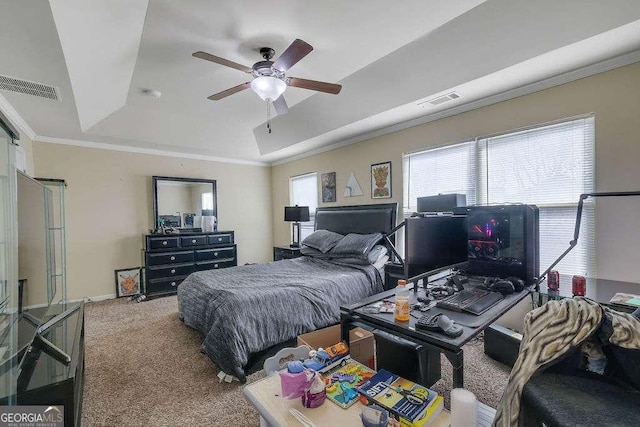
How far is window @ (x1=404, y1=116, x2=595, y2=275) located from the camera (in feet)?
8.19

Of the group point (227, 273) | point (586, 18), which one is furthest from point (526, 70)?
point (227, 273)

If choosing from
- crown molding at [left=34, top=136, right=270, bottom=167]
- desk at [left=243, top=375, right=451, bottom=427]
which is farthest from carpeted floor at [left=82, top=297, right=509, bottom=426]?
crown molding at [left=34, top=136, right=270, bottom=167]

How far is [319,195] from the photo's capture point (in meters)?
5.21

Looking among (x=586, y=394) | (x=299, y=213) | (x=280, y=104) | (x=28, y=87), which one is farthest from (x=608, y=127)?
(x=28, y=87)

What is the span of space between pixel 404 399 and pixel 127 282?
16.1 ft

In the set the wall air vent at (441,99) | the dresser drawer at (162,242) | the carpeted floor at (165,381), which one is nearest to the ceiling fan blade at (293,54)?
the wall air vent at (441,99)

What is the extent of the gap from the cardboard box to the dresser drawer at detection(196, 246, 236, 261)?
3349 millimetres

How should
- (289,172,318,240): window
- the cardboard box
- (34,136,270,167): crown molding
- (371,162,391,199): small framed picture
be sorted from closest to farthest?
the cardboard box
(371,162,391,199): small framed picture
(34,136,270,167): crown molding
(289,172,318,240): window

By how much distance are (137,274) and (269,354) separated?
3494 millimetres

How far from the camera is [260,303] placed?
2.44m

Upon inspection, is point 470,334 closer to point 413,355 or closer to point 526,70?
point 413,355

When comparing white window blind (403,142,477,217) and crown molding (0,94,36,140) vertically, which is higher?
crown molding (0,94,36,140)

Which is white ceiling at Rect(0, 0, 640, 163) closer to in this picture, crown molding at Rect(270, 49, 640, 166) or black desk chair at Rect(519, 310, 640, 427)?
crown molding at Rect(270, 49, 640, 166)

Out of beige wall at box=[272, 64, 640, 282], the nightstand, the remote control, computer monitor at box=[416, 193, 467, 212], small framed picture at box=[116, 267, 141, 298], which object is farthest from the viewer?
the nightstand
